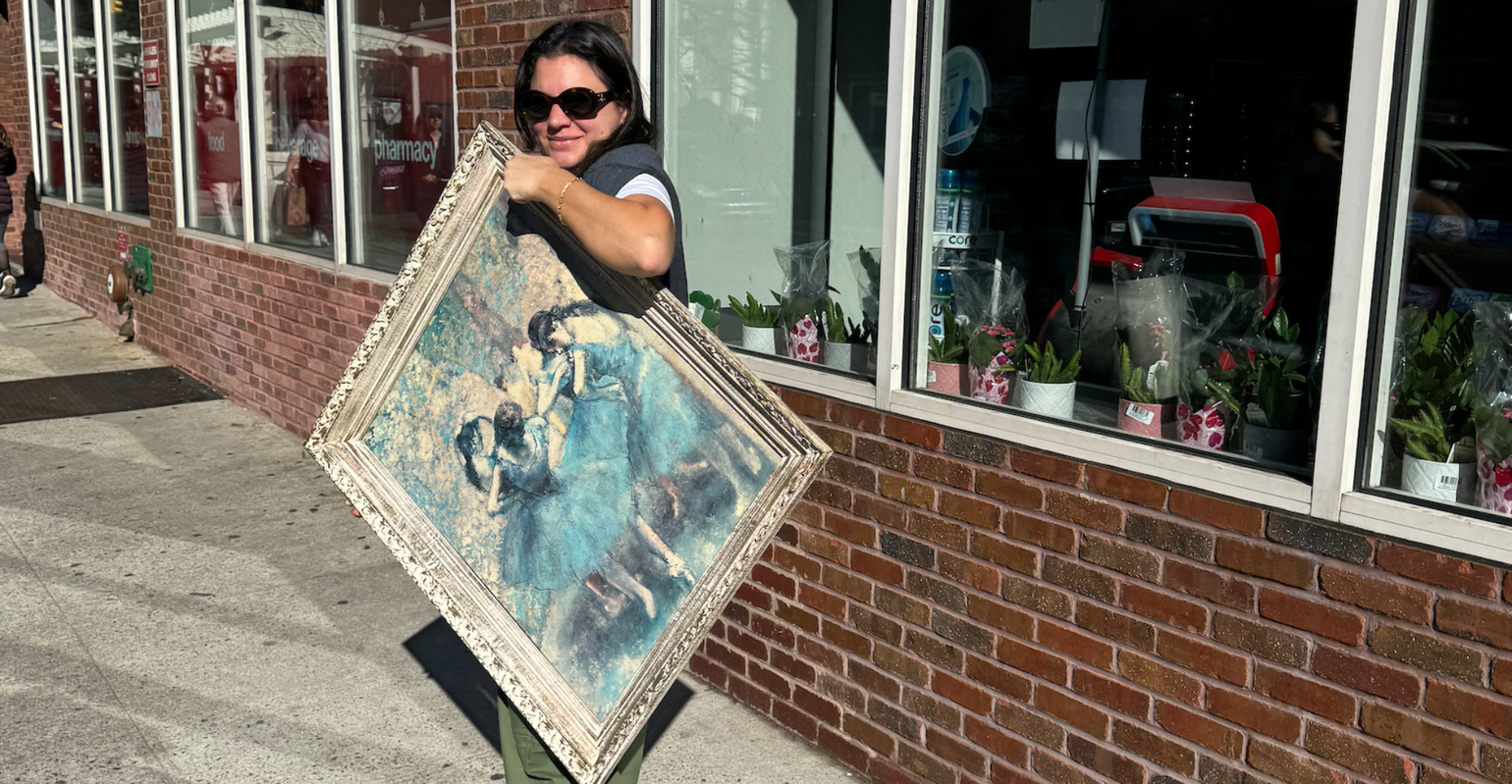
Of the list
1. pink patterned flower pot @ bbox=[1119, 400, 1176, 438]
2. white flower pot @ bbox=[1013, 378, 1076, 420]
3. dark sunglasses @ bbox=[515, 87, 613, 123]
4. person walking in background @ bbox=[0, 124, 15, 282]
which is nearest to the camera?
dark sunglasses @ bbox=[515, 87, 613, 123]

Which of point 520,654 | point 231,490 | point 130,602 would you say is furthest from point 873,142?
→ point 231,490

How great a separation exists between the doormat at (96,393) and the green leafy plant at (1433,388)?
24.4 ft

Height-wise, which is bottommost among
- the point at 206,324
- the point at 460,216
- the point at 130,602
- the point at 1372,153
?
the point at 130,602

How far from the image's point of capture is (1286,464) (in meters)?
2.70

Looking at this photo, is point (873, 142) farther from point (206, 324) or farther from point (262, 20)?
point (206, 324)

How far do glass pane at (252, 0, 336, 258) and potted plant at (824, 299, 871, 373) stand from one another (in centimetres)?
387

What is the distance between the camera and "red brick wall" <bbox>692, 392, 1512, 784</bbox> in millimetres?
2398

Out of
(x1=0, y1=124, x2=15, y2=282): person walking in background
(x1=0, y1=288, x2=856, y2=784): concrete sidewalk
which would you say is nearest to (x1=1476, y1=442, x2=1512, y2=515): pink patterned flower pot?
(x1=0, y1=288, x2=856, y2=784): concrete sidewalk

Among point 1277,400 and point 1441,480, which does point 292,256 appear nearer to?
point 1277,400

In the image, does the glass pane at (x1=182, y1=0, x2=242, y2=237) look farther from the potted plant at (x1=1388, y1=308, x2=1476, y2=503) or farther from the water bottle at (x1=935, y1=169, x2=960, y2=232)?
the potted plant at (x1=1388, y1=308, x2=1476, y2=503)

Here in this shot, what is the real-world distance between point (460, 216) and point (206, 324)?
22.2 feet

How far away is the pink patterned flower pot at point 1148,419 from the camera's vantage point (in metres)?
3.03

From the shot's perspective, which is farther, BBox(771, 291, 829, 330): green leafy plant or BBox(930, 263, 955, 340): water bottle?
BBox(771, 291, 829, 330): green leafy plant

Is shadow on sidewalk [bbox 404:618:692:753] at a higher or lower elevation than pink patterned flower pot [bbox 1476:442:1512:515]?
lower
